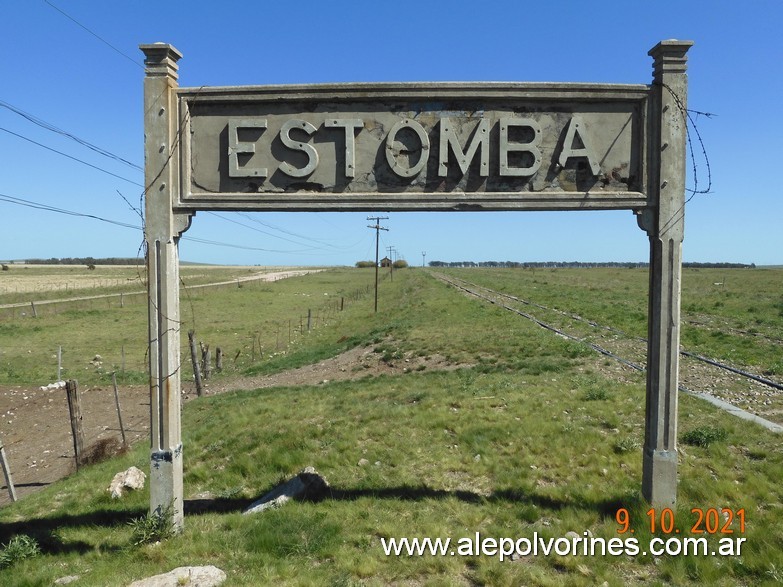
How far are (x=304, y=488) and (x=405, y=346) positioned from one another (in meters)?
12.8

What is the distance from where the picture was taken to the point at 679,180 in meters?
5.67

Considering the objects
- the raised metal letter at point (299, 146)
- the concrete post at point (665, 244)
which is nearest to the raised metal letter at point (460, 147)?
the raised metal letter at point (299, 146)

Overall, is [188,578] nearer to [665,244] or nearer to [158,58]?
[158,58]

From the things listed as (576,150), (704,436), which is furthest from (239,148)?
(704,436)

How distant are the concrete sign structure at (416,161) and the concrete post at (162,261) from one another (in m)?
0.01

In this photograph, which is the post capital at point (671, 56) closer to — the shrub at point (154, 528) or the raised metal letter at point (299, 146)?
the raised metal letter at point (299, 146)

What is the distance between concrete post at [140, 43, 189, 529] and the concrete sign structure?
1 cm

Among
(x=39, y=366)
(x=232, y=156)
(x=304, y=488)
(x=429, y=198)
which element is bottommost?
(x=39, y=366)

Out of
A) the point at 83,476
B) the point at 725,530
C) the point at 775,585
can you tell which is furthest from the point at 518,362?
the point at 83,476

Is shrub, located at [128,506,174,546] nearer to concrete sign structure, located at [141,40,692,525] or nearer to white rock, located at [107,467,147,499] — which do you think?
concrete sign structure, located at [141,40,692,525]

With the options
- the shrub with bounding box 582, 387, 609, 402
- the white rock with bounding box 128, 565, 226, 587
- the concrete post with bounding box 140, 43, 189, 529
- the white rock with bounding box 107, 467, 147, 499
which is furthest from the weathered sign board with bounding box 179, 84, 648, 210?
the shrub with bounding box 582, 387, 609, 402

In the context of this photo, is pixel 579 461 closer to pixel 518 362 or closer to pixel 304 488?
pixel 304 488

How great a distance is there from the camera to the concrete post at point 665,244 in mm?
5668

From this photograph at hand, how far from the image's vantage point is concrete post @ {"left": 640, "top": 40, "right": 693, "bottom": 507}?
5.67 m
